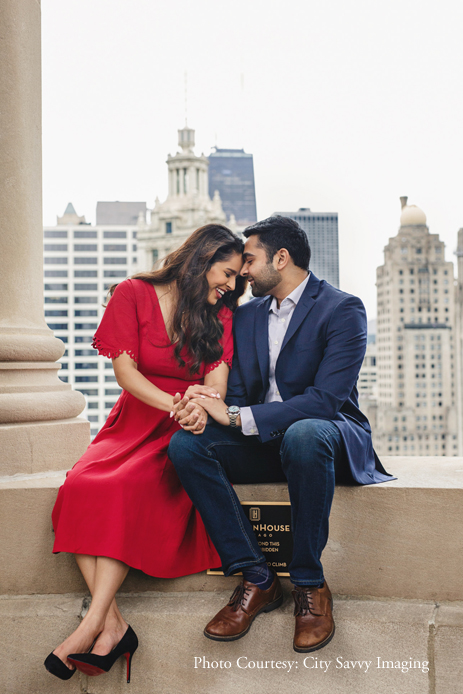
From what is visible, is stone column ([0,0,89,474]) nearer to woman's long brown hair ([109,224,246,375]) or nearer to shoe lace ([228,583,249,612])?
woman's long brown hair ([109,224,246,375])

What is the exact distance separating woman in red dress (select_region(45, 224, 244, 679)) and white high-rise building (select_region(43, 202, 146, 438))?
69245 millimetres

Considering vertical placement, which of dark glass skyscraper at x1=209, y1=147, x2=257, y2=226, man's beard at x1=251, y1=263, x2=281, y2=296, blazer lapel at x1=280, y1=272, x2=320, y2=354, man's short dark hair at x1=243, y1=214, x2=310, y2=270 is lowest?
blazer lapel at x1=280, y1=272, x2=320, y2=354

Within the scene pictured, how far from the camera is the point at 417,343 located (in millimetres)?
74688

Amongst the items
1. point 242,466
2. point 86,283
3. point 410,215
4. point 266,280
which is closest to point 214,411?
point 242,466

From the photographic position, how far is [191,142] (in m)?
73.8

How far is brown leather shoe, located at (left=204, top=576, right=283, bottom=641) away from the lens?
2.24 metres

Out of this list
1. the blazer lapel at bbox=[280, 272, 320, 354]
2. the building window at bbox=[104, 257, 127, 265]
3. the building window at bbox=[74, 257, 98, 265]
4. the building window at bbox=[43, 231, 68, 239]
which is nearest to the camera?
the blazer lapel at bbox=[280, 272, 320, 354]

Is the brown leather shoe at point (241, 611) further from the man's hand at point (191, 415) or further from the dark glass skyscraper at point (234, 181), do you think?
the dark glass skyscraper at point (234, 181)

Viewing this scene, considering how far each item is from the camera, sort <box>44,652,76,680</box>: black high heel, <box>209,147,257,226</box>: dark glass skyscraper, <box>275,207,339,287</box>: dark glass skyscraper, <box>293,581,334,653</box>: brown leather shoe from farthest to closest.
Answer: <box>209,147,257,226</box>: dark glass skyscraper → <box>275,207,339,287</box>: dark glass skyscraper → <box>293,581,334,653</box>: brown leather shoe → <box>44,652,76,680</box>: black high heel

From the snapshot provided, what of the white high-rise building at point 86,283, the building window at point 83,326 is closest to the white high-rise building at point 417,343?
the white high-rise building at point 86,283

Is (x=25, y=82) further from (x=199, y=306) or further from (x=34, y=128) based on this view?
(x=199, y=306)

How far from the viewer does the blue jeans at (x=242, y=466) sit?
2.19 meters

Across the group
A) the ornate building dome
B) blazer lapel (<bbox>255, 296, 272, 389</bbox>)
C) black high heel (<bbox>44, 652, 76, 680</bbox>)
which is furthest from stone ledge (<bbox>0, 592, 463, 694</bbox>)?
the ornate building dome

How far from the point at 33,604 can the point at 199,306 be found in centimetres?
135
